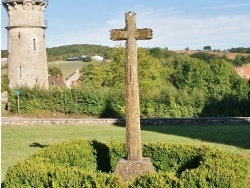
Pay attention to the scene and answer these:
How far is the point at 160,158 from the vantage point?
11.7 metres

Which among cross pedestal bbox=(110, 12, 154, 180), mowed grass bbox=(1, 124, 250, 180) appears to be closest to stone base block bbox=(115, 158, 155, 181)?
cross pedestal bbox=(110, 12, 154, 180)

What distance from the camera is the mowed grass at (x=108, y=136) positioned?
19.5m

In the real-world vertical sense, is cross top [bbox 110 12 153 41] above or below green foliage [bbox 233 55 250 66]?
below

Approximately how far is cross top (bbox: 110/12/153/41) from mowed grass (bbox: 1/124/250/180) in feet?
26.2

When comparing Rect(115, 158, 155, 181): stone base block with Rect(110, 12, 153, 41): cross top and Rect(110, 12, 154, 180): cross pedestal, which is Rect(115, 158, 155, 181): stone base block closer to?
Rect(110, 12, 154, 180): cross pedestal

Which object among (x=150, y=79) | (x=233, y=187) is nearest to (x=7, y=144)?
(x=233, y=187)

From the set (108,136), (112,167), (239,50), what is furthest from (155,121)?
(239,50)

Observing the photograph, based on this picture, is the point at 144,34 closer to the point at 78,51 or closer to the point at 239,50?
the point at 78,51

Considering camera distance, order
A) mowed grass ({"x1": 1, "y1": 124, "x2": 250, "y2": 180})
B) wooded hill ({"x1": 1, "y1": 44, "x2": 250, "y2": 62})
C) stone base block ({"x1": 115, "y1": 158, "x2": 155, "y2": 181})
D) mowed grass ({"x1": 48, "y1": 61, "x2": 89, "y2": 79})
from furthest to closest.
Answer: wooded hill ({"x1": 1, "y1": 44, "x2": 250, "y2": 62})
mowed grass ({"x1": 48, "y1": 61, "x2": 89, "y2": 79})
mowed grass ({"x1": 1, "y1": 124, "x2": 250, "y2": 180})
stone base block ({"x1": 115, "y1": 158, "x2": 155, "y2": 181})

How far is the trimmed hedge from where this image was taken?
27.4 feet

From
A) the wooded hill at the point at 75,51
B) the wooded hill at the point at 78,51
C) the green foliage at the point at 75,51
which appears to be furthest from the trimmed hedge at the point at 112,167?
the wooded hill at the point at 78,51

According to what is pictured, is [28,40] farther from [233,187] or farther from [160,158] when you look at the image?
[233,187]

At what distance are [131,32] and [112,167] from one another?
384cm

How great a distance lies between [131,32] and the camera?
10.0 meters
